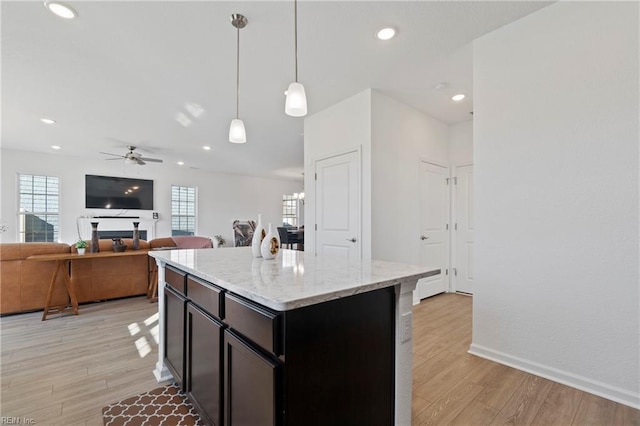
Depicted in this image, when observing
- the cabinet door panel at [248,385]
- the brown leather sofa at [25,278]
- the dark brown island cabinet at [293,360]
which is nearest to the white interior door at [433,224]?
the dark brown island cabinet at [293,360]

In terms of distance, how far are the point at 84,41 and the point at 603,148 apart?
3.91m

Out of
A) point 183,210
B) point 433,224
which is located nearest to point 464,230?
point 433,224

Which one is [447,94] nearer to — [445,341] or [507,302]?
[507,302]

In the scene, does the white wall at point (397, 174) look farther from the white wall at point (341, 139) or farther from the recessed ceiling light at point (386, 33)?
the recessed ceiling light at point (386, 33)

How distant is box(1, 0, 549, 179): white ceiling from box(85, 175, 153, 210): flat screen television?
8.59 ft

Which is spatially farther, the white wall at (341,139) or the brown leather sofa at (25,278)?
the brown leather sofa at (25,278)

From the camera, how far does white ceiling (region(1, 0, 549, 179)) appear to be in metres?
2.14

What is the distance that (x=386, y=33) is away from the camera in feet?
7.82

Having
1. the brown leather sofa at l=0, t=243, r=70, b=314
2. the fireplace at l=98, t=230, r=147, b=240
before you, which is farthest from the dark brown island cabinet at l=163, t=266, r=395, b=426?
the fireplace at l=98, t=230, r=147, b=240

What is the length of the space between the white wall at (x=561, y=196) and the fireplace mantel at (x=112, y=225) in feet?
25.8

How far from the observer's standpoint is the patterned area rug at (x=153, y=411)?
1736mm

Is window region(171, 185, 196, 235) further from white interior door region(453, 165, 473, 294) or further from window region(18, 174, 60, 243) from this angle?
white interior door region(453, 165, 473, 294)

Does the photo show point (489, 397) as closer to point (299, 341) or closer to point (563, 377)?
point (563, 377)

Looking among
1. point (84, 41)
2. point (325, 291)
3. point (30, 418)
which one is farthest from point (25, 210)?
→ point (325, 291)
